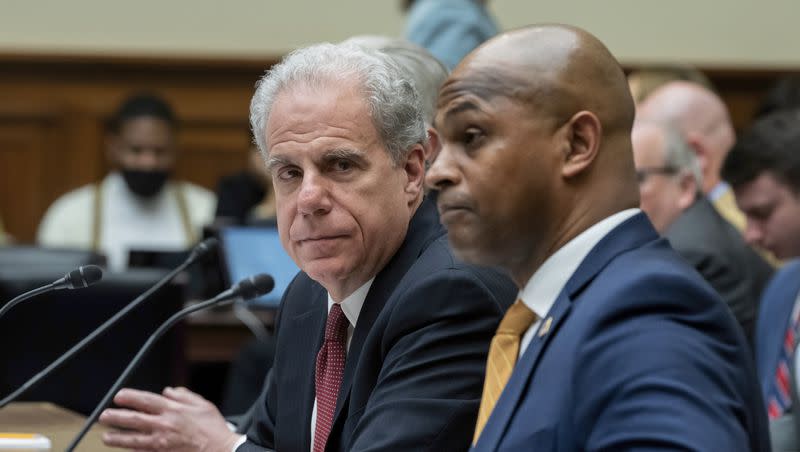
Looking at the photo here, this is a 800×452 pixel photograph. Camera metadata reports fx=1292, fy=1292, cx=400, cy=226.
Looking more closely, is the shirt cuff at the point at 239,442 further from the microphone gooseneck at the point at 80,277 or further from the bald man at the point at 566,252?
the bald man at the point at 566,252

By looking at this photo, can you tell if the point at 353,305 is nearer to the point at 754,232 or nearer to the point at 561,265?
the point at 561,265

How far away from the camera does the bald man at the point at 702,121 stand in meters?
5.03

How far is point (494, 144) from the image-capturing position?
166 centimetres

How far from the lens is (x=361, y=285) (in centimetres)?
226

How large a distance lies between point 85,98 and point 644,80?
3720mm

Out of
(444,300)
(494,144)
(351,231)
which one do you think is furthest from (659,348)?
(351,231)

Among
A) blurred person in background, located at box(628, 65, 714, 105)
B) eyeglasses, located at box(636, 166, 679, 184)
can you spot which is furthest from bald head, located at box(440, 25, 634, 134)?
blurred person in background, located at box(628, 65, 714, 105)

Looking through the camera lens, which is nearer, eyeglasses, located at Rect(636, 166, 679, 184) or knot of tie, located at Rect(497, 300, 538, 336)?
knot of tie, located at Rect(497, 300, 538, 336)

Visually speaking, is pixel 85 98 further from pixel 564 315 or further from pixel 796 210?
pixel 564 315

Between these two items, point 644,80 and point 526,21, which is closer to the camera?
point 644,80

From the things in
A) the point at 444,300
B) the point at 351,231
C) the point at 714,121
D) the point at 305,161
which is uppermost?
the point at 305,161

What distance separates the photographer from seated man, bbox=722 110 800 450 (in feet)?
11.8

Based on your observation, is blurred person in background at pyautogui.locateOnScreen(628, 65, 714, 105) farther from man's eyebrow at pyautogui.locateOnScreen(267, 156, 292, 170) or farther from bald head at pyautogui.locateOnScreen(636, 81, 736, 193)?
man's eyebrow at pyautogui.locateOnScreen(267, 156, 292, 170)

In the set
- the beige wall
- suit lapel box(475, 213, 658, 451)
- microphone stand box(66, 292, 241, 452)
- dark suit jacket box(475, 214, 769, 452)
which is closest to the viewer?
dark suit jacket box(475, 214, 769, 452)
